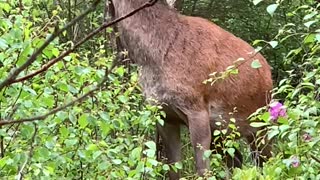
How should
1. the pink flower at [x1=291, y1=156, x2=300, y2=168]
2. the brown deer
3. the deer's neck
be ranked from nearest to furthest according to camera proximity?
the pink flower at [x1=291, y1=156, x2=300, y2=168] → the brown deer → the deer's neck

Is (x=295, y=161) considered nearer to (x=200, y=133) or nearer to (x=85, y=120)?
(x=85, y=120)

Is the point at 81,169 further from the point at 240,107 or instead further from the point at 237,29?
the point at 237,29

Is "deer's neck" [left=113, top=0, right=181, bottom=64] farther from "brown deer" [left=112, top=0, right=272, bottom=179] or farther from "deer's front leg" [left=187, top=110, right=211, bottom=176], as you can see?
"deer's front leg" [left=187, top=110, right=211, bottom=176]

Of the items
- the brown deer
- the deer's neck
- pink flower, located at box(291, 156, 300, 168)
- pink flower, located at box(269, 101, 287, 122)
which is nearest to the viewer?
pink flower, located at box(291, 156, 300, 168)

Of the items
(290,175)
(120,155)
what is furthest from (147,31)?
(290,175)

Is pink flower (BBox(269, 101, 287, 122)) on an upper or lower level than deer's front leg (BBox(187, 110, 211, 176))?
lower

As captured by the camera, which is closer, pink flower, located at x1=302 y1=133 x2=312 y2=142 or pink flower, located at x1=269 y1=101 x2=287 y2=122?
pink flower, located at x1=302 y1=133 x2=312 y2=142

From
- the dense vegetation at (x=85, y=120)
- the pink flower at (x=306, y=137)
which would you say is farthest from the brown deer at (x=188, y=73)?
the pink flower at (x=306, y=137)

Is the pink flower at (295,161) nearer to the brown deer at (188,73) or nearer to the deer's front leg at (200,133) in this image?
the brown deer at (188,73)

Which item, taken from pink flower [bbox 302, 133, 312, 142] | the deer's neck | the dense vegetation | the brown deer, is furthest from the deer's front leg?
pink flower [bbox 302, 133, 312, 142]

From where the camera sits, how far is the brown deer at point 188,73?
646cm

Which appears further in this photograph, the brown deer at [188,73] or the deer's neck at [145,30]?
the deer's neck at [145,30]

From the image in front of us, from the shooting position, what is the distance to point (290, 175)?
3.74 metres

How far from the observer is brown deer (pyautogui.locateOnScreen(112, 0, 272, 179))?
21.2ft
